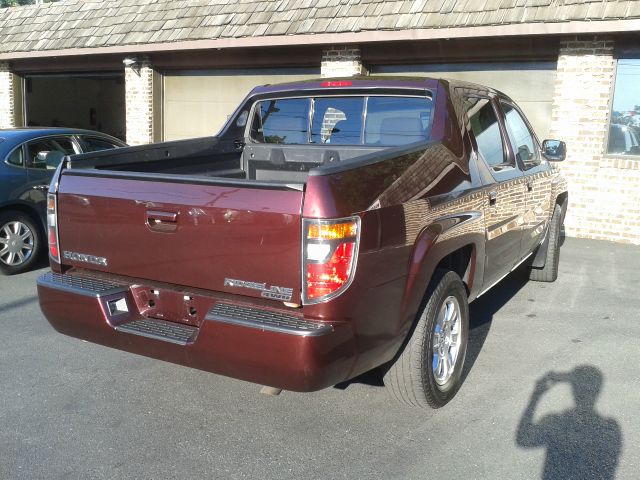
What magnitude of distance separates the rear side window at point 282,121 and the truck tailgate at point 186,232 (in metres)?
1.82

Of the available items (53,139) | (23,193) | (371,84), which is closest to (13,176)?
(23,193)

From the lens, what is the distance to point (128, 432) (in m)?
3.45

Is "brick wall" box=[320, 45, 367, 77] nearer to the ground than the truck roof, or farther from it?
farther from it

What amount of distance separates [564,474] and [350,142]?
253cm

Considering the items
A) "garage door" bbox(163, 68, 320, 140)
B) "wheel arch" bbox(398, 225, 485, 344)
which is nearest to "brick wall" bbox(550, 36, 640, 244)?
"garage door" bbox(163, 68, 320, 140)

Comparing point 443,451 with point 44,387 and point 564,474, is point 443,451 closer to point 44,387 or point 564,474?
point 564,474

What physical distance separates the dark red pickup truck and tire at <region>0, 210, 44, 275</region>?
3113mm

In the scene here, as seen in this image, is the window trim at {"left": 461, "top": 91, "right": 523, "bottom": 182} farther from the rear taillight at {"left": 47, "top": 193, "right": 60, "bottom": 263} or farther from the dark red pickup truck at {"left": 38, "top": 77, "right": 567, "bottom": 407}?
the rear taillight at {"left": 47, "top": 193, "right": 60, "bottom": 263}

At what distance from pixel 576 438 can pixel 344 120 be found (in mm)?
2557

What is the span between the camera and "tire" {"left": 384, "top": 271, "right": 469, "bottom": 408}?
135 inches

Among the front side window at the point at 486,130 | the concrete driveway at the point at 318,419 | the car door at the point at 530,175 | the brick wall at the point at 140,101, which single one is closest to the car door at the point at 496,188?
the front side window at the point at 486,130

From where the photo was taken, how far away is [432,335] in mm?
3506

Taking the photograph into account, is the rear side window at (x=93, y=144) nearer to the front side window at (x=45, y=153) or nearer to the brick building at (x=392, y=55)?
the front side window at (x=45, y=153)

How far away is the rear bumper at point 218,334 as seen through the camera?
2812mm
